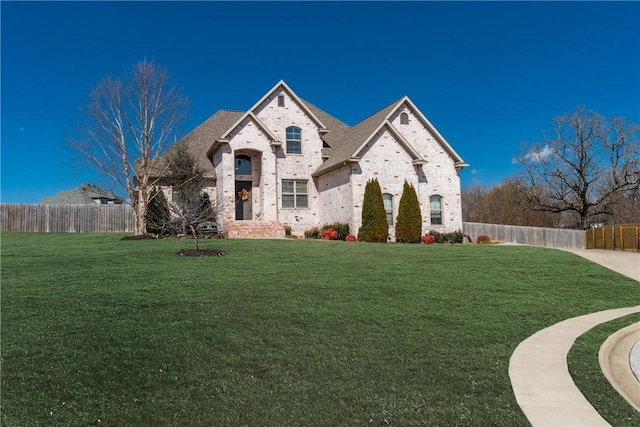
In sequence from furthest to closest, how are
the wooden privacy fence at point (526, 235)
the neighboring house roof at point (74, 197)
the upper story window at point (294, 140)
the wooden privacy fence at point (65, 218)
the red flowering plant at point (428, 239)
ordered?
the neighboring house roof at point (74, 197)
the wooden privacy fence at point (526, 235)
the wooden privacy fence at point (65, 218)
the upper story window at point (294, 140)
the red flowering plant at point (428, 239)

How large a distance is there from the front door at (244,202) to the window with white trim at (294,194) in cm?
211

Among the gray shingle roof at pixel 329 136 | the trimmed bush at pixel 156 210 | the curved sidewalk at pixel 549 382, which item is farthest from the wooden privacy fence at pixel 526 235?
the curved sidewalk at pixel 549 382

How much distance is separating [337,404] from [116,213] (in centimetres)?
2838

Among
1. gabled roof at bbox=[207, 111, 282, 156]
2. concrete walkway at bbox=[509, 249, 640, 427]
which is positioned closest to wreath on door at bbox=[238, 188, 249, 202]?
gabled roof at bbox=[207, 111, 282, 156]

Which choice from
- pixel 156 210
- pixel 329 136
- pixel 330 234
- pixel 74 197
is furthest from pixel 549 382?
pixel 74 197

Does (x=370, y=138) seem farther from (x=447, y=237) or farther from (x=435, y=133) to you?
(x=447, y=237)

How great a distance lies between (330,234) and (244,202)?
6.12m

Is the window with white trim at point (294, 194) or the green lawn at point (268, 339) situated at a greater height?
the window with white trim at point (294, 194)

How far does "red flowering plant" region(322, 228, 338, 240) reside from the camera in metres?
24.7

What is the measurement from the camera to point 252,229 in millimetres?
24906

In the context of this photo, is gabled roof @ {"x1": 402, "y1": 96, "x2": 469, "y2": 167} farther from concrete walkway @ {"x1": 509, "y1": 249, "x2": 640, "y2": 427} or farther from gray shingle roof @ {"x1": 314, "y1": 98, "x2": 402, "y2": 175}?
concrete walkway @ {"x1": 509, "y1": 249, "x2": 640, "y2": 427}

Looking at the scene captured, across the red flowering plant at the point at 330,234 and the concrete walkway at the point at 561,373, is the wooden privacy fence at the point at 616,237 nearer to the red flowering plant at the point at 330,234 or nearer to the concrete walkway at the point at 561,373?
the red flowering plant at the point at 330,234

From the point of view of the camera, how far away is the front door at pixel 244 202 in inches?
1085

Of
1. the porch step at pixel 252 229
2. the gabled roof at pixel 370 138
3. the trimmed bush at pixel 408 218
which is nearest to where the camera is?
the porch step at pixel 252 229
